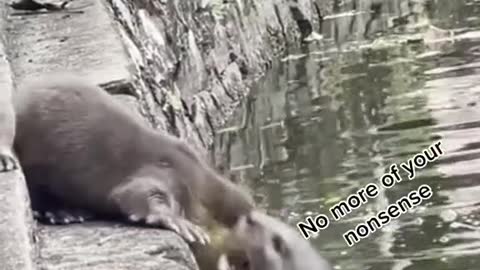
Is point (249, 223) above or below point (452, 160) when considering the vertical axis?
above

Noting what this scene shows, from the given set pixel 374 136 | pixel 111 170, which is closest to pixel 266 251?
pixel 111 170

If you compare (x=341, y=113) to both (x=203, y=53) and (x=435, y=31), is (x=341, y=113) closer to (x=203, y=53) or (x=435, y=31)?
(x=203, y=53)

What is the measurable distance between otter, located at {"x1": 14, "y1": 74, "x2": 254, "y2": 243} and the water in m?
1.92

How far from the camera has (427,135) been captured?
8.98 m

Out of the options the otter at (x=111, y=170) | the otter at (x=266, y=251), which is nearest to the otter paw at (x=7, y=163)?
the otter at (x=111, y=170)

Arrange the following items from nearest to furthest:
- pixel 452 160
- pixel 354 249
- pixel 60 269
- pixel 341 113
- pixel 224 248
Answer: pixel 60 269
pixel 224 248
pixel 354 249
pixel 452 160
pixel 341 113

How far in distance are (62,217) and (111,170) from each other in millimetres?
229

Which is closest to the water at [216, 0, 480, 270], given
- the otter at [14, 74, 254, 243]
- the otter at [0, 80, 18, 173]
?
the otter at [14, 74, 254, 243]

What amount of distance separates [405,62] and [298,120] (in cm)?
229

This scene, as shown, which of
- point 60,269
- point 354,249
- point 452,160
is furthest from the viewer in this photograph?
point 452,160

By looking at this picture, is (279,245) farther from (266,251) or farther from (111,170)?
(111,170)

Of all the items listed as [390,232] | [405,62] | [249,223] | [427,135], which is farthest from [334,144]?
[249,223]

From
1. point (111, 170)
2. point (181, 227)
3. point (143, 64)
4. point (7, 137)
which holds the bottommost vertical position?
point (143, 64)

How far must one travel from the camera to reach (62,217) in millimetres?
4758
